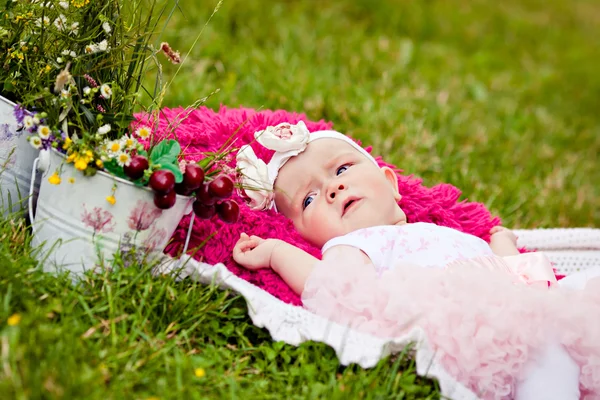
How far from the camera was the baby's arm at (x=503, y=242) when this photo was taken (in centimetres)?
275

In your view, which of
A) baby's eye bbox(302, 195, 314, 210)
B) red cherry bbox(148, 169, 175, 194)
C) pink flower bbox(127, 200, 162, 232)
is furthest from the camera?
baby's eye bbox(302, 195, 314, 210)

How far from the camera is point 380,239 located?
2355 millimetres

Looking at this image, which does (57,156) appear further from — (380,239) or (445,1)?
(445,1)

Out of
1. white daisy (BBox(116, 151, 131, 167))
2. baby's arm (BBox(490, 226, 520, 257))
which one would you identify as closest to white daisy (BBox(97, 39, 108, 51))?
white daisy (BBox(116, 151, 131, 167))

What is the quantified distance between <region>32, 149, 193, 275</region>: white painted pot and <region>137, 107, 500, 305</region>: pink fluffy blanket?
0.22 metres

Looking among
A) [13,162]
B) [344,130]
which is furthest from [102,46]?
[344,130]

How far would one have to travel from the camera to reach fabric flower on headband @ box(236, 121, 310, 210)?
2.51 m

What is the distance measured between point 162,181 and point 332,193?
0.76m

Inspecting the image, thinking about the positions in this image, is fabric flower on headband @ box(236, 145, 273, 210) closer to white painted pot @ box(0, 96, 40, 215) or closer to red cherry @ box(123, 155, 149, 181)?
red cherry @ box(123, 155, 149, 181)

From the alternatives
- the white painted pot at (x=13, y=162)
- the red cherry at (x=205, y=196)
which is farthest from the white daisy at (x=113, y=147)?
the white painted pot at (x=13, y=162)

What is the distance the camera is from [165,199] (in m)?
1.93

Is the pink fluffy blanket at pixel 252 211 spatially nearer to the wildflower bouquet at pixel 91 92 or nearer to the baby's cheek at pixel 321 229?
the baby's cheek at pixel 321 229

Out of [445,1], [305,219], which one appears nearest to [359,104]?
[305,219]

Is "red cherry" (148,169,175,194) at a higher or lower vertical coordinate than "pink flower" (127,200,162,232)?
higher
